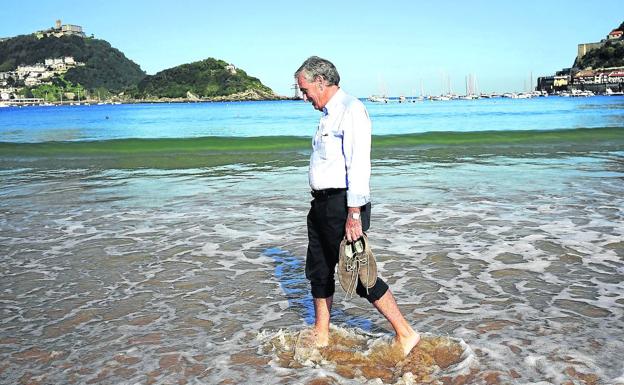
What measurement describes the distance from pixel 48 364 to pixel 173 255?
9.98ft

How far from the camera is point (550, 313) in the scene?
5113 mm

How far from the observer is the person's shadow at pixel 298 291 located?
16.7 feet

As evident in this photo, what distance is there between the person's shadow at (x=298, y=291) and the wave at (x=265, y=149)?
11.9 metres

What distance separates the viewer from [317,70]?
3908 mm

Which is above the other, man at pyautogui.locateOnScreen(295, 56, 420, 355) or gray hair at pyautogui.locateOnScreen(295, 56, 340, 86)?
gray hair at pyautogui.locateOnScreen(295, 56, 340, 86)

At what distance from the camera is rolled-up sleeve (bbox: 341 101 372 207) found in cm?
379

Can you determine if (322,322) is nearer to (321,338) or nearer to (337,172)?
(321,338)

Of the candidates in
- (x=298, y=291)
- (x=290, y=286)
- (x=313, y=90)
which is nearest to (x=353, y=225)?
(x=313, y=90)

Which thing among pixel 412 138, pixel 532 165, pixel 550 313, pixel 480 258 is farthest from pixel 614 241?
pixel 412 138

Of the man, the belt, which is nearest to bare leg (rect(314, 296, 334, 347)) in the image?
the man

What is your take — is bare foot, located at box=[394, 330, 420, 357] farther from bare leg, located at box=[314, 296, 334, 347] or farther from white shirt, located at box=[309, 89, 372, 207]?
white shirt, located at box=[309, 89, 372, 207]

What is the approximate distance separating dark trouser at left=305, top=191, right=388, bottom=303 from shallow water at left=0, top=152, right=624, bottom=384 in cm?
52

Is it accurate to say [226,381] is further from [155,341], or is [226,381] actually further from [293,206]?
[293,206]

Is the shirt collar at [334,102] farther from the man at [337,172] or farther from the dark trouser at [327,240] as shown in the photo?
the dark trouser at [327,240]
